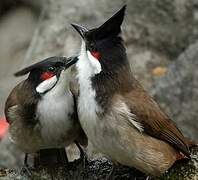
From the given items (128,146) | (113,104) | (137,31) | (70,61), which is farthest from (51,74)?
(137,31)

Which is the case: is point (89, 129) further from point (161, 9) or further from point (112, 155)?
point (161, 9)

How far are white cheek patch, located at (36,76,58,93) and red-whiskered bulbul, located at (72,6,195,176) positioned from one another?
350 millimetres

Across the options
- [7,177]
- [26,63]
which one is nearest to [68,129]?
[7,177]

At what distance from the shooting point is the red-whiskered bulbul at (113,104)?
17.4 feet

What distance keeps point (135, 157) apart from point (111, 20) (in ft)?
3.69

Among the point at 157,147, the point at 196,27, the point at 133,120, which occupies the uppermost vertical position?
the point at 133,120

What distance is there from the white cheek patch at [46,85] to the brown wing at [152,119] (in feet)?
2.04

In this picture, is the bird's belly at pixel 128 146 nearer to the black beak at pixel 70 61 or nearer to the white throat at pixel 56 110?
the white throat at pixel 56 110

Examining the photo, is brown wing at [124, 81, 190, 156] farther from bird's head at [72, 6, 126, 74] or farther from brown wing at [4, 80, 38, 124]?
brown wing at [4, 80, 38, 124]

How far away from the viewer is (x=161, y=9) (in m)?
10.2

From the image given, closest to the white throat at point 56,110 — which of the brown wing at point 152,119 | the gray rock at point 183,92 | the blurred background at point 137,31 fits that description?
the brown wing at point 152,119

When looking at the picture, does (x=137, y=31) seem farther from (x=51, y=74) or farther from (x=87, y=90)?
(x=87, y=90)

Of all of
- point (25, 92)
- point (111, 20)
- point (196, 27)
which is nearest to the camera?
point (111, 20)

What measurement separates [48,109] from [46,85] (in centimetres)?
20
